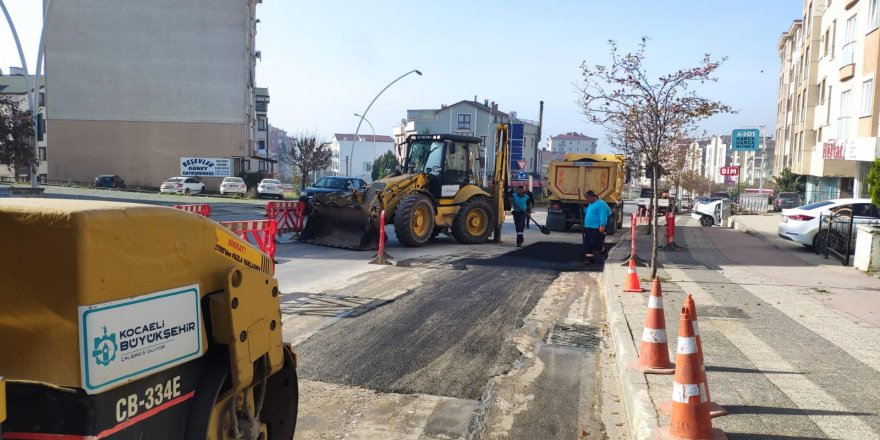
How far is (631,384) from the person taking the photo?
219 inches

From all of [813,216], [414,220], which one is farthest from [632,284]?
[813,216]

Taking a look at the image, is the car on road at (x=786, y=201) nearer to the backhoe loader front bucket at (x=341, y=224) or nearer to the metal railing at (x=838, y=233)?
the metal railing at (x=838, y=233)

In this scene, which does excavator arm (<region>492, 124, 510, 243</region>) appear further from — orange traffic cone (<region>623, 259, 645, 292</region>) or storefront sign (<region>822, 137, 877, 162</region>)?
storefront sign (<region>822, 137, 877, 162</region>)

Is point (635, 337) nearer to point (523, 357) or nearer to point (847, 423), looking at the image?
point (523, 357)

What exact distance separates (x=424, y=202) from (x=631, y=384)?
12025 millimetres

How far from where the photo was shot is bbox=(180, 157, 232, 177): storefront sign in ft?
174

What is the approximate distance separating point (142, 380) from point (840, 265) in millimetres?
15076

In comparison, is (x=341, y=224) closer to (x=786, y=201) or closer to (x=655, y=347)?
(x=655, y=347)

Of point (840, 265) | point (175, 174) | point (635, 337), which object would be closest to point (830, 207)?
point (840, 265)

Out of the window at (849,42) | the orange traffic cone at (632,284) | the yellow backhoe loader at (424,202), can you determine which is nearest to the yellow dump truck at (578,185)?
the yellow backhoe loader at (424,202)

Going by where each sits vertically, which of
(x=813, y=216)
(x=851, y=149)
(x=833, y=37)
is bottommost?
(x=813, y=216)

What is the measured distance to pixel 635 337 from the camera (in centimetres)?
729

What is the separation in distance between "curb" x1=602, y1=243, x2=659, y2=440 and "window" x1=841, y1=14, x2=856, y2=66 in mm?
24472

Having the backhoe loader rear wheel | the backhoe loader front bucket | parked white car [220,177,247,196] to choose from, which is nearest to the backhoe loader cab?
the backhoe loader rear wheel
